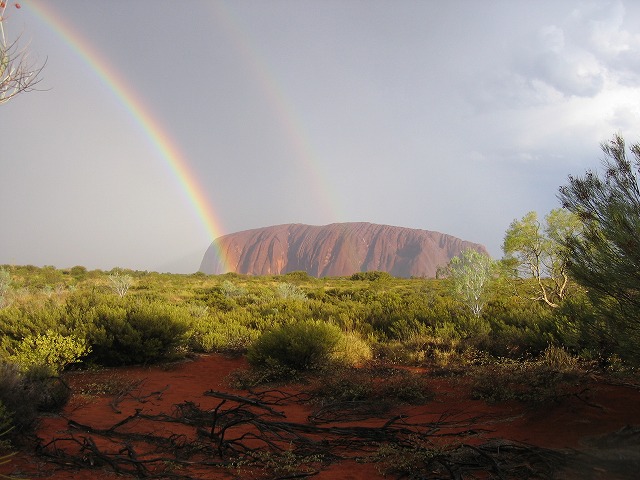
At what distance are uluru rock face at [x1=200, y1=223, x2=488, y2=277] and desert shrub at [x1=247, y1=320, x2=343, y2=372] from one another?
273 feet

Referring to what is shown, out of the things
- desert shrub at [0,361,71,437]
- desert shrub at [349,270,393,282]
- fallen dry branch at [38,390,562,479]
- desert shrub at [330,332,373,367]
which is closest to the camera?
fallen dry branch at [38,390,562,479]

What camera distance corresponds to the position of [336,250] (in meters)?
105

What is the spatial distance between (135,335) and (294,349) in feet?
11.7

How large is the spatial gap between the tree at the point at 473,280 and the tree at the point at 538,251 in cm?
105

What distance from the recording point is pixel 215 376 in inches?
317

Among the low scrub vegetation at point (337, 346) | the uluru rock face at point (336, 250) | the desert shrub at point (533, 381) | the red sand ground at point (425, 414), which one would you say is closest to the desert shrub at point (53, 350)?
the low scrub vegetation at point (337, 346)

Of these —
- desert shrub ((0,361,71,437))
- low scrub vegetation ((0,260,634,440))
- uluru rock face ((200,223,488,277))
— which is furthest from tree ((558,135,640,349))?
uluru rock face ((200,223,488,277))

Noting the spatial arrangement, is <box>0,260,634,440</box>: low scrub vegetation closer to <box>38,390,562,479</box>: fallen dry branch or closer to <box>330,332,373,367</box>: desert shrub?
<box>330,332,373,367</box>: desert shrub

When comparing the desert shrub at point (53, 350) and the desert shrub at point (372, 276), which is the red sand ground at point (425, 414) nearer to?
the desert shrub at point (53, 350)

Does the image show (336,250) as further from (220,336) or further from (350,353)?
(350,353)

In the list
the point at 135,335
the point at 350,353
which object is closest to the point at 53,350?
the point at 135,335

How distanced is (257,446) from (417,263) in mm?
96928

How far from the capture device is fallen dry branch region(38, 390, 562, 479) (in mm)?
3266

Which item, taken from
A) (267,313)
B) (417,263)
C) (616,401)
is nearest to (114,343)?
(267,313)
